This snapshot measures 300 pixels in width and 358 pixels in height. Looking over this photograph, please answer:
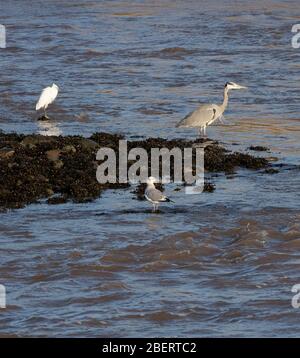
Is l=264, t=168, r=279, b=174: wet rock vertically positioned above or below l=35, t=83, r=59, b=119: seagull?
below

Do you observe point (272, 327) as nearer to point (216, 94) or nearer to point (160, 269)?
point (160, 269)

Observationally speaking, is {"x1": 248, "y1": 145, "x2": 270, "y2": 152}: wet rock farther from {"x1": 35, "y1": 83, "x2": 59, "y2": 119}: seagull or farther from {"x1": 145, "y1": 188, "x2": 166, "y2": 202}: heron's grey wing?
{"x1": 35, "y1": 83, "x2": 59, "y2": 119}: seagull

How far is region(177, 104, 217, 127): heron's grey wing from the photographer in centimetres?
1550

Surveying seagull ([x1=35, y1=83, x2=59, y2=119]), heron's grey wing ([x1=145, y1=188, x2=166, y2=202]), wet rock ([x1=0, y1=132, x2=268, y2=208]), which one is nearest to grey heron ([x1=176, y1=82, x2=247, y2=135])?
wet rock ([x1=0, y1=132, x2=268, y2=208])

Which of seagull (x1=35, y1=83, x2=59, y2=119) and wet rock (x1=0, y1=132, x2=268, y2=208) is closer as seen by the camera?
wet rock (x1=0, y1=132, x2=268, y2=208)

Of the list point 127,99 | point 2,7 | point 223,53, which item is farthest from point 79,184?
point 2,7

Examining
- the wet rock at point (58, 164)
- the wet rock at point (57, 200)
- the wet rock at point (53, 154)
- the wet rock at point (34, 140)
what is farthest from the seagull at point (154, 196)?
the wet rock at point (34, 140)

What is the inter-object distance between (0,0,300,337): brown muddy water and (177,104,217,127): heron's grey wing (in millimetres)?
259

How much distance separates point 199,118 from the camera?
15.6 m

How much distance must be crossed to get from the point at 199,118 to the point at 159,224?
4.09 meters

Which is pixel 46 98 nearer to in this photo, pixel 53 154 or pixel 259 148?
pixel 53 154

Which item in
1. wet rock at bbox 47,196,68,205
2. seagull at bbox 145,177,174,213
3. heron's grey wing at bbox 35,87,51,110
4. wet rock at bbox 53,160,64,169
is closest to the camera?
seagull at bbox 145,177,174,213

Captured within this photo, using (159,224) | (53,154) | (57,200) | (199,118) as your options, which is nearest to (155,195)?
(159,224)

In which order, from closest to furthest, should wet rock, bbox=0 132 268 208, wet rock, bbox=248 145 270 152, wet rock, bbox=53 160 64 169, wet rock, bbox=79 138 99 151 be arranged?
1. wet rock, bbox=0 132 268 208
2. wet rock, bbox=53 160 64 169
3. wet rock, bbox=79 138 99 151
4. wet rock, bbox=248 145 270 152
